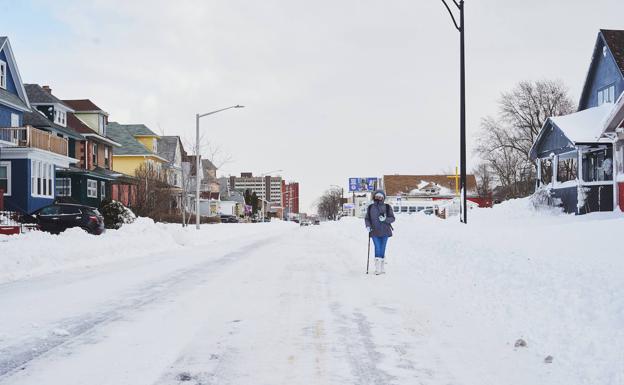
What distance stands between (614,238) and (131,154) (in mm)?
52562

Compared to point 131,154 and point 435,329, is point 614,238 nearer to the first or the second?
point 435,329

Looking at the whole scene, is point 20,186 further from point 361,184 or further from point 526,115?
point 361,184

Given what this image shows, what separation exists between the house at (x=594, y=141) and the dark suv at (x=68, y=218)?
21.0 m

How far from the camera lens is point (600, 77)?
32.5 m

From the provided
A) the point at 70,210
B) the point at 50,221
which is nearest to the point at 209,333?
the point at 70,210

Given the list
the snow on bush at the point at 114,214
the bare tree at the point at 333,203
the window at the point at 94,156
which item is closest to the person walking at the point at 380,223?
the snow on bush at the point at 114,214

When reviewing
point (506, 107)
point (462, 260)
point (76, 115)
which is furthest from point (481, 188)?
point (462, 260)

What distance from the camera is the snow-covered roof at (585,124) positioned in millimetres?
25147

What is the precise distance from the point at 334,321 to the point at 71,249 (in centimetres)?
1125

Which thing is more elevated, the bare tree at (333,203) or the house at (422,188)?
the house at (422,188)

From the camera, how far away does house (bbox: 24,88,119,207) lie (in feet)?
134

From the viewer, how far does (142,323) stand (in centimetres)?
714

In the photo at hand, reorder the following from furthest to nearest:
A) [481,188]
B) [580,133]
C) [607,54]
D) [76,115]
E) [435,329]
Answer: [481,188]
[76,115]
[607,54]
[580,133]
[435,329]

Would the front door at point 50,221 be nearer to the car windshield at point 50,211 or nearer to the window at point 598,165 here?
the car windshield at point 50,211
